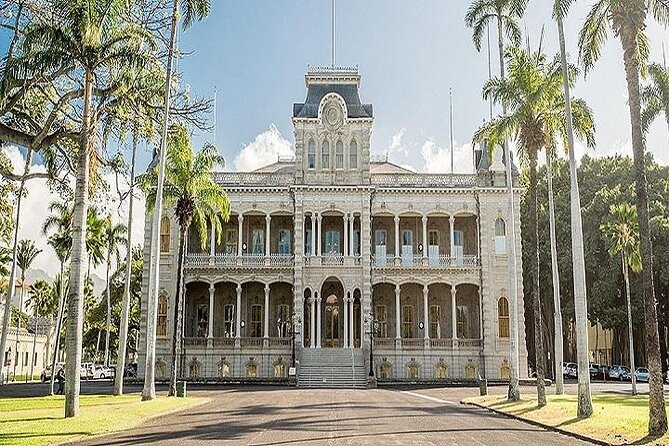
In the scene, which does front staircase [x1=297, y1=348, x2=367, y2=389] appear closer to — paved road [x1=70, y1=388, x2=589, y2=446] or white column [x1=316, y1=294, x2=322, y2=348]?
white column [x1=316, y1=294, x2=322, y2=348]

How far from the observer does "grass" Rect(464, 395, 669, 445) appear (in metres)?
17.1

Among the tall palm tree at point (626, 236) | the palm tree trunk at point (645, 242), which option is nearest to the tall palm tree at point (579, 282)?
the palm tree trunk at point (645, 242)

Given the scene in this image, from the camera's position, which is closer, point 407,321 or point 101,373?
point 407,321

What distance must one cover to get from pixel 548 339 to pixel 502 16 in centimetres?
3831

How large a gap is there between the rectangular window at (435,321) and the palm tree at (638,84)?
105 ft

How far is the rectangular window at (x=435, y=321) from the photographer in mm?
51000

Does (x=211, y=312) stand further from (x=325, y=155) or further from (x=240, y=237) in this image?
(x=325, y=155)

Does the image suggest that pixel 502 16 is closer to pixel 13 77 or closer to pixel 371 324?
pixel 13 77

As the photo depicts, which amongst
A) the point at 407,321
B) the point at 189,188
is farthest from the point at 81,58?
the point at 407,321

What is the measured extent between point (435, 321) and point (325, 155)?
13314 mm

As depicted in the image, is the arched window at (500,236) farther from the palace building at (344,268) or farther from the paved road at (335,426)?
the paved road at (335,426)

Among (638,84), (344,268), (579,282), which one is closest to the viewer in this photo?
(638,84)

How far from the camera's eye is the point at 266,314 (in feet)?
161

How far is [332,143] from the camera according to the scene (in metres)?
50.4
